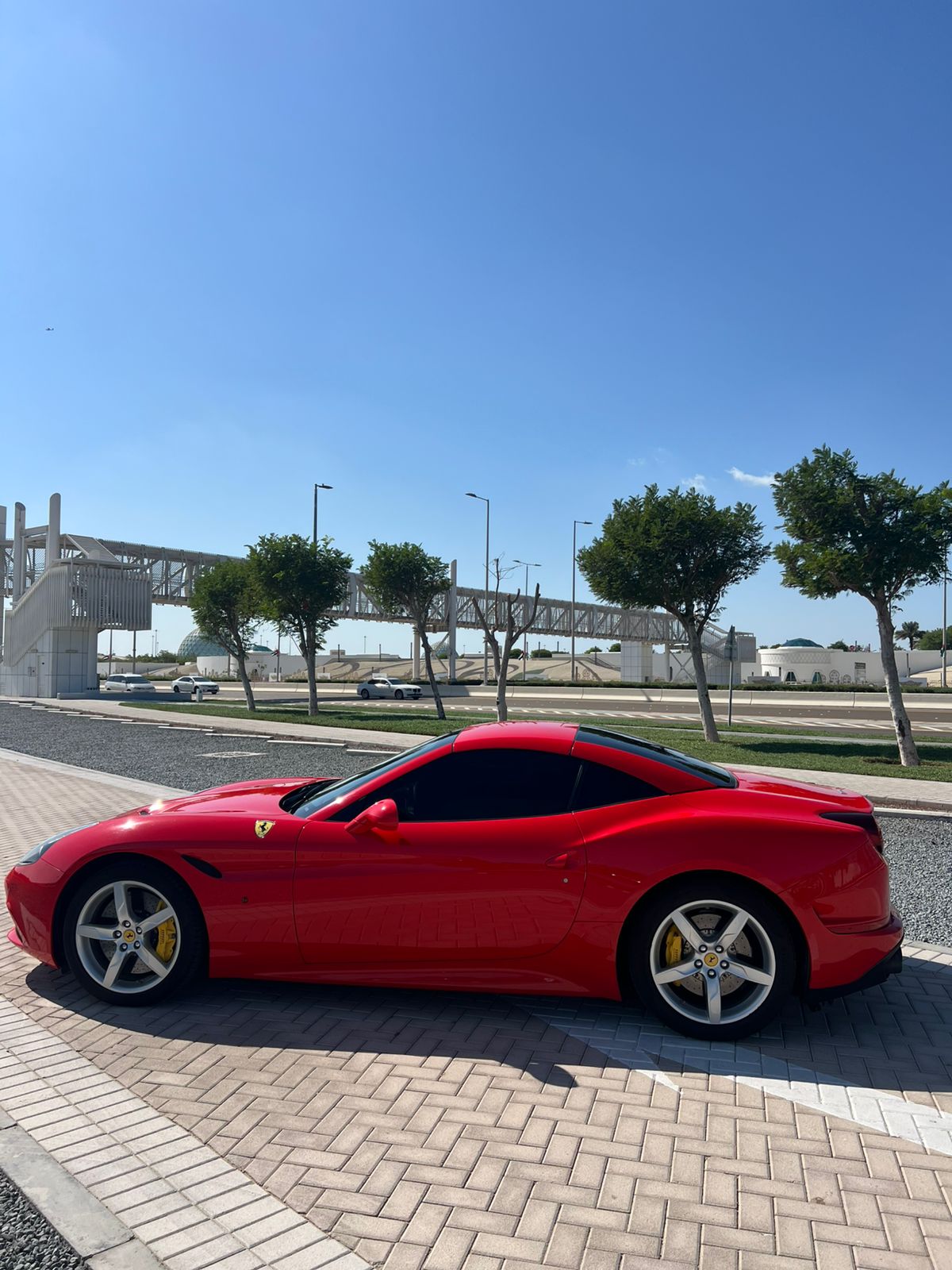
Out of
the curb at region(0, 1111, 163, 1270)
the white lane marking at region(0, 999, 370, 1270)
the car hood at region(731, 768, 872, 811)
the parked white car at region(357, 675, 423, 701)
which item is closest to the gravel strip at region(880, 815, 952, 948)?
the car hood at region(731, 768, 872, 811)

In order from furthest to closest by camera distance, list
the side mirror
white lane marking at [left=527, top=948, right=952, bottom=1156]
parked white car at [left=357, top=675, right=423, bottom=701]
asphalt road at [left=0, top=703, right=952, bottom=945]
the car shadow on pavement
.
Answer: parked white car at [left=357, top=675, right=423, bottom=701], asphalt road at [left=0, top=703, right=952, bottom=945], the side mirror, the car shadow on pavement, white lane marking at [left=527, top=948, right=952, bottom=1156]

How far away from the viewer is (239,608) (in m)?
36.0

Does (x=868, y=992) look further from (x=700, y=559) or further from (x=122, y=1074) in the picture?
(x=700, y=559)

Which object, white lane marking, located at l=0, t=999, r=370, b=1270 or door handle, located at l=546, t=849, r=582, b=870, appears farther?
door handle, located at l=546, t=849, r=582, b=870

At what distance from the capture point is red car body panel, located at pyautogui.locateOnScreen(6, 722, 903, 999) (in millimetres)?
3801

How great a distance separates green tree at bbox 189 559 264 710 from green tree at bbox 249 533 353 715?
3640 millimetres

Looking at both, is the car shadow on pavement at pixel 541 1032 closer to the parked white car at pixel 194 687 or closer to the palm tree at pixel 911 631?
the parked white car at pixel 194 687

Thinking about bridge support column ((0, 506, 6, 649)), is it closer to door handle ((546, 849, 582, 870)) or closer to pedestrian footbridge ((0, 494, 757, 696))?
pedestrian footbridge ((0, 494, 757, 696))

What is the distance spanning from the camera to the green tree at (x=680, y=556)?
18906mm

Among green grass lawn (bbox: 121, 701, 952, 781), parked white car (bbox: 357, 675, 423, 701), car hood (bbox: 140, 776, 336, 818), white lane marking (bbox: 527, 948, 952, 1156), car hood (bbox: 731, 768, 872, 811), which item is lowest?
green grass lawn (bbox: 121, 701, 952, 781)

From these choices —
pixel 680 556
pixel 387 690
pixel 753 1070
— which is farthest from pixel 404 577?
pixel 753 1070

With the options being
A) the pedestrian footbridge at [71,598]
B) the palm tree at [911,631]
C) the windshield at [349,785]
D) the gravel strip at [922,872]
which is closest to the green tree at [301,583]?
the pedestrian footbridge at [71,598]

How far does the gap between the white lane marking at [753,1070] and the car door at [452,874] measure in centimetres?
54

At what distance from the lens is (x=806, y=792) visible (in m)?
4.44
